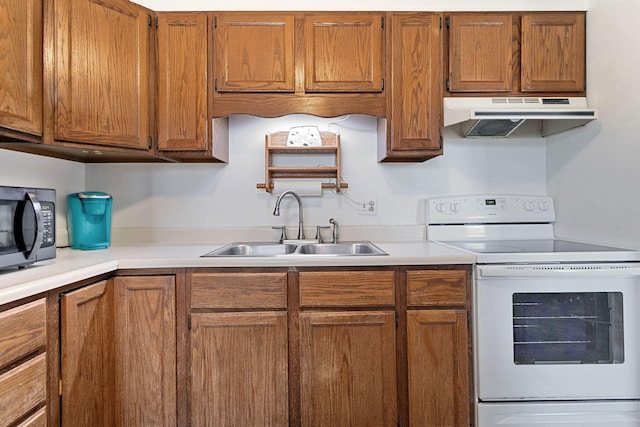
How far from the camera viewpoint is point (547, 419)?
158 centimetres

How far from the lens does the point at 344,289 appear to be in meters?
1.60

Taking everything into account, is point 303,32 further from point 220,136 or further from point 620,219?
point 620,219

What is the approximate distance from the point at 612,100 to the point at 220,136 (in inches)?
75.0

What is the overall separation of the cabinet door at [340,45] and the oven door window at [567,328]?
1.30m

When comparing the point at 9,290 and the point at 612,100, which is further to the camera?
the point at 612,100

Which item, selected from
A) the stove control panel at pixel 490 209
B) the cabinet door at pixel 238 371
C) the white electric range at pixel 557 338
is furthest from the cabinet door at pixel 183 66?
the white electric range at pixel 557 338

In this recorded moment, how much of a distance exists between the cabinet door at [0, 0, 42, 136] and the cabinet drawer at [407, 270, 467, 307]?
1.59 m

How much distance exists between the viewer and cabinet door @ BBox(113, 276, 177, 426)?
5.15 feet

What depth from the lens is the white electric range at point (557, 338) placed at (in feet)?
5.17

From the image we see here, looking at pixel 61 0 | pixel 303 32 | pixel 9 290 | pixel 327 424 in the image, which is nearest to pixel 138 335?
pixel 9 290

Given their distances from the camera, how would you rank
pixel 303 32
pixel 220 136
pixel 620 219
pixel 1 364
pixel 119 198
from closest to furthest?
pixel 1 364 < pixel 620 219 < pixel 303 32 < pixel 220 136 < pixel 119 198

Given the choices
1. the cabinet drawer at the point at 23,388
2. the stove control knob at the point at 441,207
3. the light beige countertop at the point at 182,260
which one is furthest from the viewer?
the stove control knob at the point at 441,207

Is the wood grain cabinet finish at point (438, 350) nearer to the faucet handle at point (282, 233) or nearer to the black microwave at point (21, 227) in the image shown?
the faucet handle at point (282, 233)

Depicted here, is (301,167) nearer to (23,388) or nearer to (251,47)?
(251,47)
